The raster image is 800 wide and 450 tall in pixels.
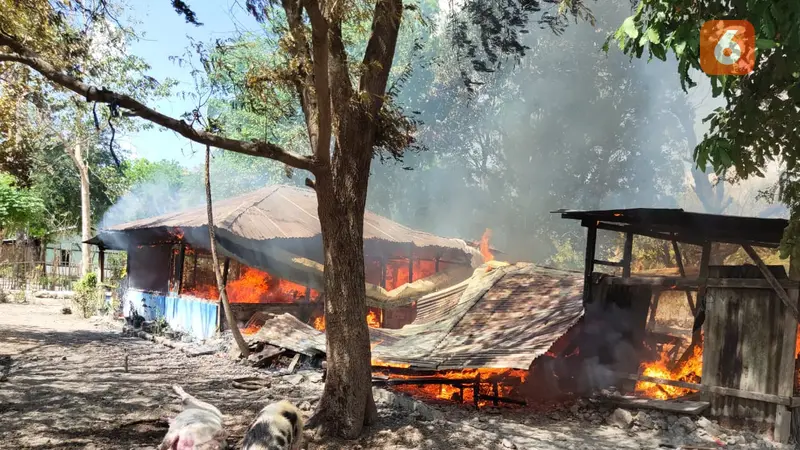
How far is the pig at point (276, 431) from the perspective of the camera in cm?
544

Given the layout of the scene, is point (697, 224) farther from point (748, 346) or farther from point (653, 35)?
point (653, 35)

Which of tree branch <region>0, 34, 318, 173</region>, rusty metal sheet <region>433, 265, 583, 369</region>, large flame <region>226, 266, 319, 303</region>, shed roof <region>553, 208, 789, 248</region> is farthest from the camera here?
large flame <region>226, 266, 319, 303</region>

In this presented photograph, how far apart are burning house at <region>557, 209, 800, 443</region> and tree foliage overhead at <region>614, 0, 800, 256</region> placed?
2.03 metres

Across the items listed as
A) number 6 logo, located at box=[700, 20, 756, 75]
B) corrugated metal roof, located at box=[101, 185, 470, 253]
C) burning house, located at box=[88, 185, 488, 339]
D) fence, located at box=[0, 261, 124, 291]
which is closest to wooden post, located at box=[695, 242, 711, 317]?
number 6 logo, located at box=[700, 20, 756, 75]

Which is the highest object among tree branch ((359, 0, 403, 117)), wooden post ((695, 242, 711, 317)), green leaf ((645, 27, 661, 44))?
tree branch ((359, 0, 403, 117))

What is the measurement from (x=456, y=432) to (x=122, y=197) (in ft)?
121

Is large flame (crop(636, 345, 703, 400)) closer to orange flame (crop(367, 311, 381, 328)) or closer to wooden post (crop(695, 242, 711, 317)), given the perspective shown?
wooden post (crop(695, 242, 711, 317))

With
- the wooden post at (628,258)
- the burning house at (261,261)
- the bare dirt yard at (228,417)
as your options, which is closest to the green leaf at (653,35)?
the bare dirt yard at (228,417)

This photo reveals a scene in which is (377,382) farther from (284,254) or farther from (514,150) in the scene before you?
(514,150)

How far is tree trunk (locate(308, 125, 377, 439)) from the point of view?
7512mm

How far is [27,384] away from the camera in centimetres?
1012

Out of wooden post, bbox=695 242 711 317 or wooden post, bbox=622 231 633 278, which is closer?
wooden post, bbox=695 242 711 317

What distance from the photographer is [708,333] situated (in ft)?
29.1

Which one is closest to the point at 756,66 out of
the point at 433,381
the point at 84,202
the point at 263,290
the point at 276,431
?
the point at 276,431
